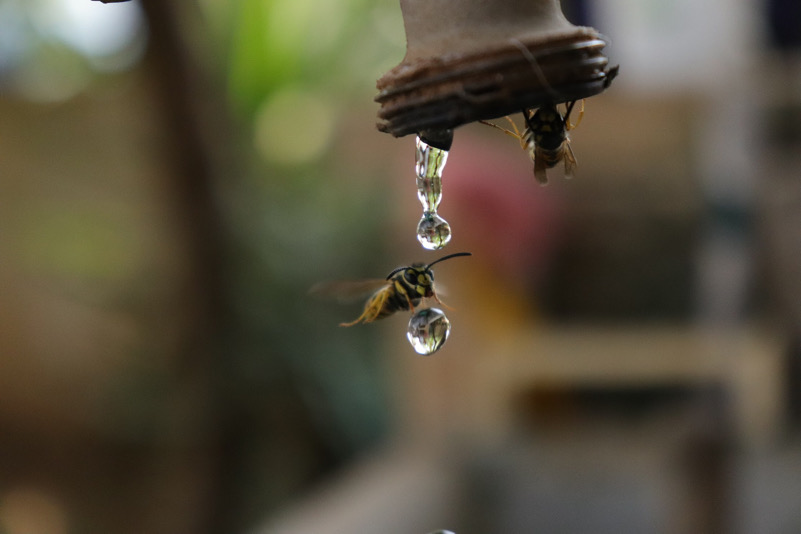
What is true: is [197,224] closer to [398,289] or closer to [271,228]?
[271,228]

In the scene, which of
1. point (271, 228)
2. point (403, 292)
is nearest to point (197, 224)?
point (271, 228)

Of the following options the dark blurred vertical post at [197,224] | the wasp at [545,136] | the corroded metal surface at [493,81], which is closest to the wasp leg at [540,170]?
the wasp at [545,136]

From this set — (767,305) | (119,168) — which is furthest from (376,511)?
(119,168)

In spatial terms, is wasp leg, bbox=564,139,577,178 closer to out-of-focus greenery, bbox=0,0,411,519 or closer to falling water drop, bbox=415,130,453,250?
falling water drop, bbox=415,130,453,250

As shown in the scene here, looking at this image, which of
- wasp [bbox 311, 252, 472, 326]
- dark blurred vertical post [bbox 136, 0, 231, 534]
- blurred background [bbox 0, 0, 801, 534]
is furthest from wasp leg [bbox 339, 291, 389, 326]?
dark blurred vertical post [bbox 136, 0, 231, 534]

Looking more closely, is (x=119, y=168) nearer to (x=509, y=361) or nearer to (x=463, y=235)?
(x=463, y=235)
